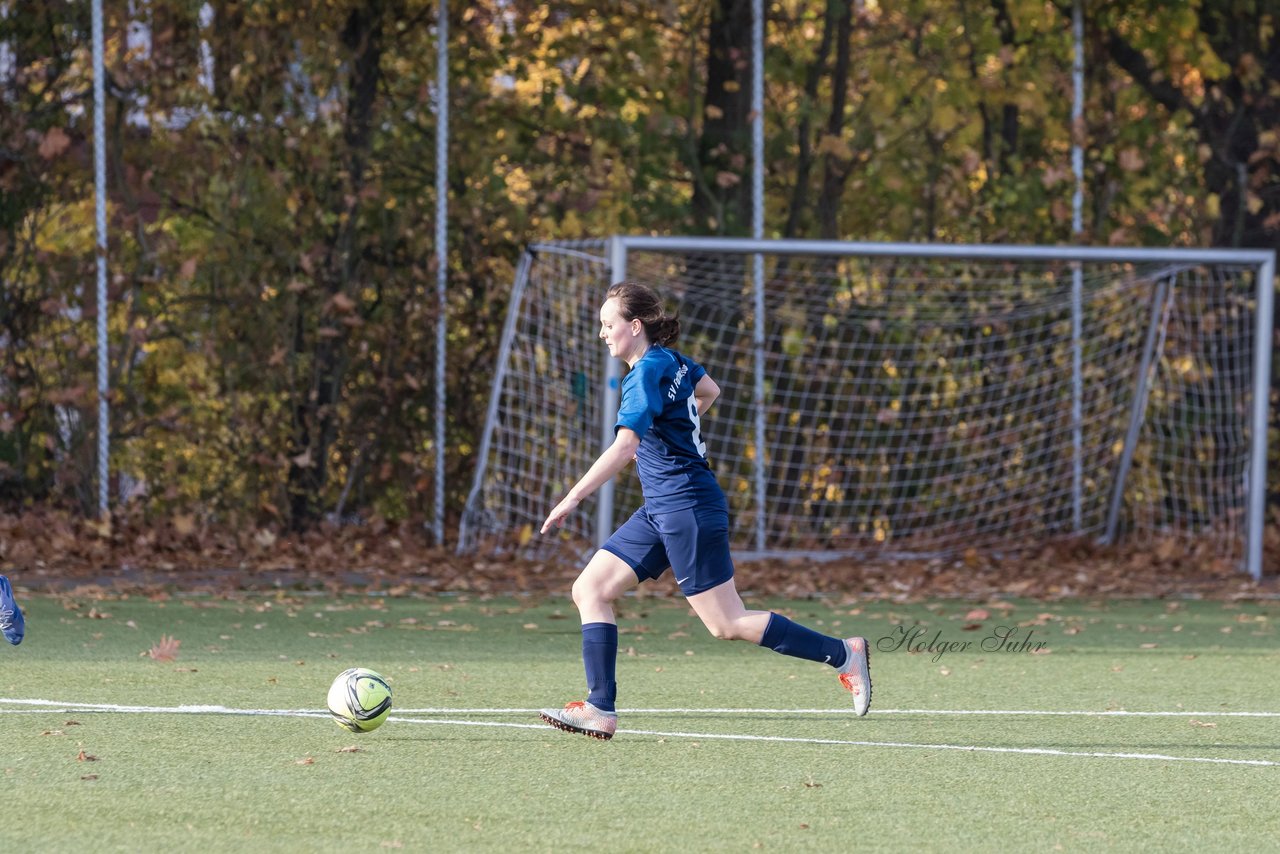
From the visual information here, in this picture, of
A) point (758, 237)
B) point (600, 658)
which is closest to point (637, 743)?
point (600, 658)

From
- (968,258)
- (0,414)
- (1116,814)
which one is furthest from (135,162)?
(1116,814)

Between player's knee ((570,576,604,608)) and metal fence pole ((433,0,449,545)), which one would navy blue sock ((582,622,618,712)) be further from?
metal fence pole ((433,0,449,545))

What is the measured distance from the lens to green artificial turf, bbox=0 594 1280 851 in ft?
14.5

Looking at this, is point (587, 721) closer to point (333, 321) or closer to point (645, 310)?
point (645, 310)

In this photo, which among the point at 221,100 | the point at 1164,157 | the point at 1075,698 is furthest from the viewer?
the point at 1164,157

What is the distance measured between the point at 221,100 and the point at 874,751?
29.2 feet

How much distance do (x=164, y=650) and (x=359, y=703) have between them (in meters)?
2.39

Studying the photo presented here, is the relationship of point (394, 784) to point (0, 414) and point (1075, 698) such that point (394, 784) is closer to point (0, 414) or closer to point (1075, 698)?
point (1075, 698)

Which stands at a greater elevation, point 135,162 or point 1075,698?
point 135,162

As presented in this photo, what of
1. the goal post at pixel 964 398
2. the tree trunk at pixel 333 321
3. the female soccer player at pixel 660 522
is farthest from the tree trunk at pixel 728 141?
the female soccer player at pixel 660 522

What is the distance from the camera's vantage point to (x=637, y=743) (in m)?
5.71

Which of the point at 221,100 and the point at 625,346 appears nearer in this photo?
the point at 625,346

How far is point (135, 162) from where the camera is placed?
42.0 feet

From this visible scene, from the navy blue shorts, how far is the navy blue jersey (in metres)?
0.05
